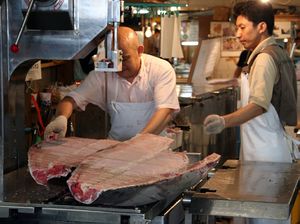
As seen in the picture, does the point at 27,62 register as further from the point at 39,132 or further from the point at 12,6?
the point at 39,132

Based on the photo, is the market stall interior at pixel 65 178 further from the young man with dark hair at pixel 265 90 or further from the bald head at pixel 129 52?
the bald head at pixel 129 52

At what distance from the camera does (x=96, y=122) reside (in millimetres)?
5383

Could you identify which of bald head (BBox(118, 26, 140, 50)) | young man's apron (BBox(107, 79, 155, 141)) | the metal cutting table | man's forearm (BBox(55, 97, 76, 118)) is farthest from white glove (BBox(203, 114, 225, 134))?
man's forearm (BBox(55, 97, 76, 118))

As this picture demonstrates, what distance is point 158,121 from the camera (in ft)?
10.4

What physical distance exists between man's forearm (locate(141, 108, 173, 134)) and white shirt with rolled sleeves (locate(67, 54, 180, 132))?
0.13 metres

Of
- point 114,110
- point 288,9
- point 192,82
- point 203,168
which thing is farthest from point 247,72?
point 288,9

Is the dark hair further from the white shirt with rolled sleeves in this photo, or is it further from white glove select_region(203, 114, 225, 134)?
white glove select_region(203, 114, 225, 134)

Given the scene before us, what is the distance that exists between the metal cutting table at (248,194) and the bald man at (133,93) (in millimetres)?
850

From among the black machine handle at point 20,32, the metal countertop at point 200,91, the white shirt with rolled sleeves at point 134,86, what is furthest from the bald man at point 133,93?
the metal countertop at point 200,91

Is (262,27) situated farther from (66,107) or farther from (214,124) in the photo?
(66,107)

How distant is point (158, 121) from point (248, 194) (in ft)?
3.62

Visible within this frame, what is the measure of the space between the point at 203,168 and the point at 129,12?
82.9 inches

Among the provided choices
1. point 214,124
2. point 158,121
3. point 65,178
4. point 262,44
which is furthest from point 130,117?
point 65,178

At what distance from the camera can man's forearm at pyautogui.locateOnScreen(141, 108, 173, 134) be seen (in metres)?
3.09
